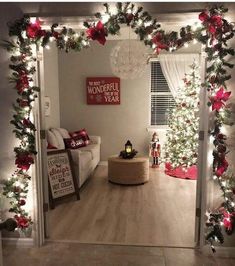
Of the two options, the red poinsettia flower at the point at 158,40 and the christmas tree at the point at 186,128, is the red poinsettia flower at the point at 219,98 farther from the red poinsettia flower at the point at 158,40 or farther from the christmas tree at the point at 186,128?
the christmas tree at the point at 186,128

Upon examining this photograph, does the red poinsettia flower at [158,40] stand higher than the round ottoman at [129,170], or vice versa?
the red poinsettia flower at [158,40]

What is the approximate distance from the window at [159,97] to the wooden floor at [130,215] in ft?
6.15

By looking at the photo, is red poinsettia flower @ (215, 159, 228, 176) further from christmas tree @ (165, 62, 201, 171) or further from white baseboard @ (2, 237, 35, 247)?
christmas tree @ (165, 62, 201, 171)

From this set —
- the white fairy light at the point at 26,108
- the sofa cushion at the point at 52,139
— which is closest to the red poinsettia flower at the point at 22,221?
A: the white fairy light at the point at 26,108

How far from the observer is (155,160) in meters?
6.01

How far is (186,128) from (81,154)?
2.09 m

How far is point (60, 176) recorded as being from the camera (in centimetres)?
391

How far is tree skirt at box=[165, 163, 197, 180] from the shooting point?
16.8ft

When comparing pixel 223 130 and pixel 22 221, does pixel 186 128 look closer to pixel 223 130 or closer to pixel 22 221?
pixel 223 130

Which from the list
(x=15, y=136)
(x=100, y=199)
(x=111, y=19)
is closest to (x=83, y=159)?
→ (x=100, y=199)

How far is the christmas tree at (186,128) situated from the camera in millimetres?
5113

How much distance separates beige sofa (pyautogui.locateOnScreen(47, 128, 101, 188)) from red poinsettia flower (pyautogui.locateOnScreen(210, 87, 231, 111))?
2.43 meters

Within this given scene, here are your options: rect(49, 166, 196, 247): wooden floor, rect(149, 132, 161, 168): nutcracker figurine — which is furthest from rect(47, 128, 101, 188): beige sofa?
rect(149, 132, 161, 168): nutcracker figurine

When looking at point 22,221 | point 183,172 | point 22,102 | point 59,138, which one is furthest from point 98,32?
point 183,172
